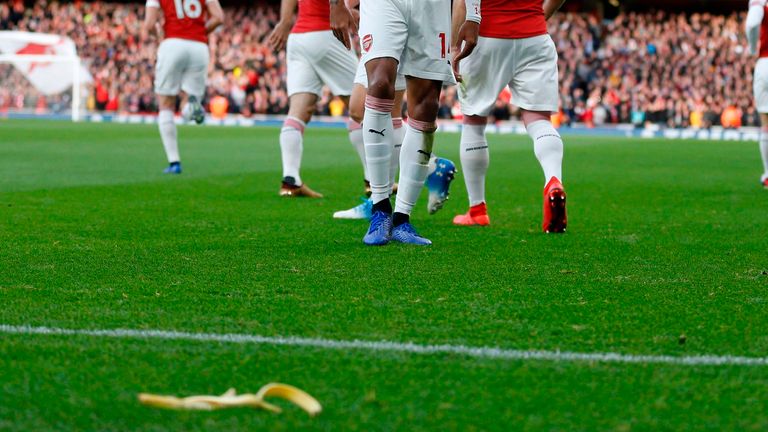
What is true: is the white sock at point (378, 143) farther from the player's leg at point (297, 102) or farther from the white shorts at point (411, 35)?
the player's leg at point (297, 102)

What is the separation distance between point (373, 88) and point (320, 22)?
3.21m

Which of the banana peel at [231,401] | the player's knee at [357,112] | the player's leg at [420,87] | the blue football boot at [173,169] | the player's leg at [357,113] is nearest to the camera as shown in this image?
the banana peel at [231,401]

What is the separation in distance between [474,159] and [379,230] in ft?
5.11

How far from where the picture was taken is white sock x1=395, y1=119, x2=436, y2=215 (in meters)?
5.75

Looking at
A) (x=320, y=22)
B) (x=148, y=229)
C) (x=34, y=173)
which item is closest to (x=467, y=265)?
(x=148, y=229)

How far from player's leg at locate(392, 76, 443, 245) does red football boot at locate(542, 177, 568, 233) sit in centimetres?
74

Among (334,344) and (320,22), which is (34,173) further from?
(334,344)

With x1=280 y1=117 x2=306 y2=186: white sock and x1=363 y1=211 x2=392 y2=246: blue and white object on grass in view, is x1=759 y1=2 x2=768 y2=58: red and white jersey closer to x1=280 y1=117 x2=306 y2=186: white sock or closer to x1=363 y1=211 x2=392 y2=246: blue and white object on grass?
x1=280 y1=117 x2=306 y2=186: white sock

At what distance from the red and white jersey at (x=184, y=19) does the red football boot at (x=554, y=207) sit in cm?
680

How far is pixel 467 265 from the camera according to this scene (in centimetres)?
479

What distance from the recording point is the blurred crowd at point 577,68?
115 ft

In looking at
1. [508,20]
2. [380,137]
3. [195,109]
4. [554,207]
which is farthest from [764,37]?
[195,109]

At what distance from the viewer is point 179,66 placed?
473 inches

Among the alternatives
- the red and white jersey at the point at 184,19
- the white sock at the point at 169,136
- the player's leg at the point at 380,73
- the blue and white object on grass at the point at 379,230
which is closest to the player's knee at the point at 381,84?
the player's leg at the point at 380,73
